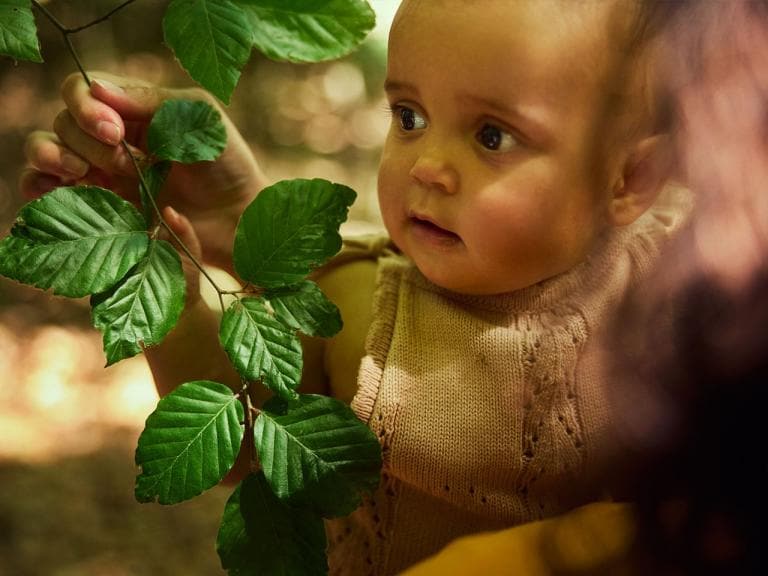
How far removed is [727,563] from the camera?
0.50 m

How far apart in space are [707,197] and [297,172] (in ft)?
2.82

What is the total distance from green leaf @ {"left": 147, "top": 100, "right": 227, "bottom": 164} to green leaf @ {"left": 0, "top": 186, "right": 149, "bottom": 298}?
91 mm

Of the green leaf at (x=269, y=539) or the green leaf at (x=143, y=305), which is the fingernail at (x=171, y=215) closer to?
the green leaf at (x=143, y=305)

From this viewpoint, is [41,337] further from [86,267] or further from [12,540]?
[86,267]

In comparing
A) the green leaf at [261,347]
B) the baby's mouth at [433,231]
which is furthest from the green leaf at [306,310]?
the baby's mouth at [433,231]

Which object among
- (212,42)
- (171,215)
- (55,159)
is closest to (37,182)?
(55,159)

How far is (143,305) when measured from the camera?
62 centimetres

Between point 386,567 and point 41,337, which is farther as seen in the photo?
point 41,337

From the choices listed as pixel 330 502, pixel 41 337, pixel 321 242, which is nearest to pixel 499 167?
pixel 321 242

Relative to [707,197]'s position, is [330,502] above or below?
below

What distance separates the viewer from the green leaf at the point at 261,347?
636 mm

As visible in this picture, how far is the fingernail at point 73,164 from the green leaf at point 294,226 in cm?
22

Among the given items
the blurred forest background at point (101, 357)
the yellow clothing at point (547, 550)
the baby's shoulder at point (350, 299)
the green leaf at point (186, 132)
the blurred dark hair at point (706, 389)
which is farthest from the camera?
the blurred forest background at point (101, 357)

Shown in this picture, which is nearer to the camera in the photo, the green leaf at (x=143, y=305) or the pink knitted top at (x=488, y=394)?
the green leaf at (x=143, y=305)
